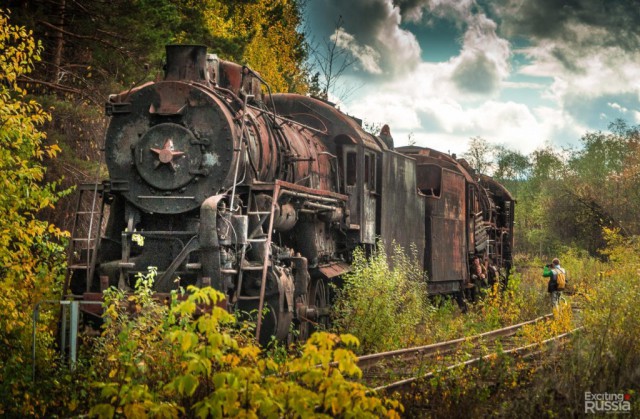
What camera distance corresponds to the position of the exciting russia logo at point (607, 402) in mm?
7629

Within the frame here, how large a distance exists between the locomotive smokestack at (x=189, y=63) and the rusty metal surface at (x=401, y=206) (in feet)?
15.1

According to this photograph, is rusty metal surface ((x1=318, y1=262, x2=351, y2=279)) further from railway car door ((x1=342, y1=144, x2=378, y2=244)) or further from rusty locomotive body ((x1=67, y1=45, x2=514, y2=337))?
railway car door ((x1=342, y1=144, x2=378, y2=244))

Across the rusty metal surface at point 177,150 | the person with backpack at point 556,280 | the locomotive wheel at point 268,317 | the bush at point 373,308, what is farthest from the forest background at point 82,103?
the person with backpack at point 556,280

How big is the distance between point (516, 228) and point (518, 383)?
41.4m

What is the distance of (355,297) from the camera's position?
1248cm

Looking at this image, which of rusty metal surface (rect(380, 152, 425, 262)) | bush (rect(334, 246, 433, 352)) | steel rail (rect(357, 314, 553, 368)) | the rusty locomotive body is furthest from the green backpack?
the rusty locomotive body

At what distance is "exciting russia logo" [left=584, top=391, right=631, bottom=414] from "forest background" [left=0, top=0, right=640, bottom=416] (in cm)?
537

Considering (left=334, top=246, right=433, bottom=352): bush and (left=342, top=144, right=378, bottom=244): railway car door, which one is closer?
(left=334, top=246, right=433, bottom=352): bush

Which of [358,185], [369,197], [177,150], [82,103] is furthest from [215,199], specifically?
[82,103]

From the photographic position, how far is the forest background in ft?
30.8

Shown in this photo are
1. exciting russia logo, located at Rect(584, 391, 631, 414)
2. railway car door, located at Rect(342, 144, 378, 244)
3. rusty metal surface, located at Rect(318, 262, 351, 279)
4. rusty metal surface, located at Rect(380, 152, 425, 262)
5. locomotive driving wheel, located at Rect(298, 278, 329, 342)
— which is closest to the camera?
exciting russia logo, located at Rect(584, 391, 631, 414)

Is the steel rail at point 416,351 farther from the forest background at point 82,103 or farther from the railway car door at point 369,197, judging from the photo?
the forest background at point 82,103

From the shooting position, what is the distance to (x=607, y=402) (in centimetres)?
788

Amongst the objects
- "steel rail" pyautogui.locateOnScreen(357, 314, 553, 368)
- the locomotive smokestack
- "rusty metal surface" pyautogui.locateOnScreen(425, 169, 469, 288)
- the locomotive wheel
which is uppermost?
the locomotive smokestack
